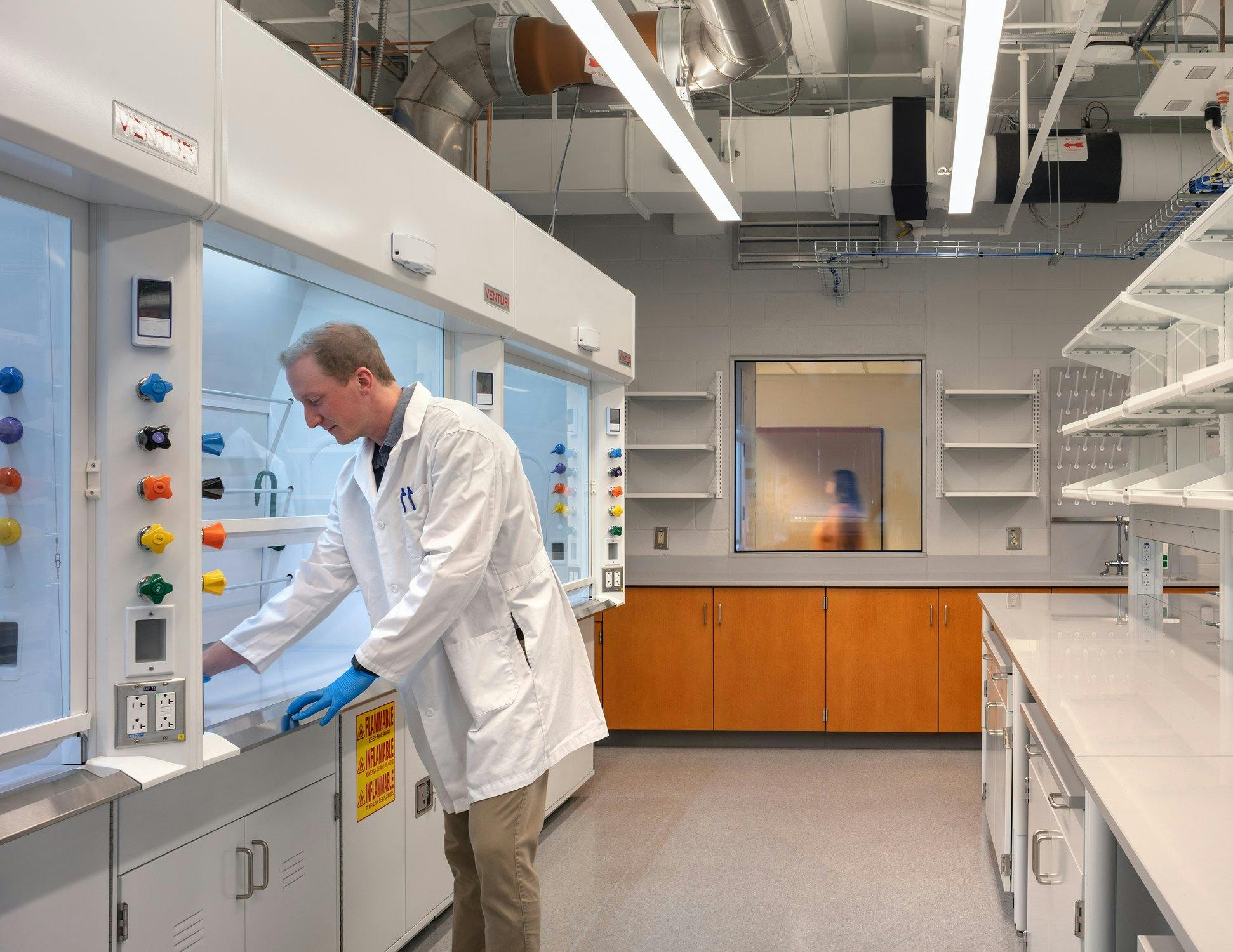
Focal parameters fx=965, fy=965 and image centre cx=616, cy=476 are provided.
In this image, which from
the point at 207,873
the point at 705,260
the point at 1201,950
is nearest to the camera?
the point at 1201,950

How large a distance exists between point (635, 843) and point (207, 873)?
2.02 meters

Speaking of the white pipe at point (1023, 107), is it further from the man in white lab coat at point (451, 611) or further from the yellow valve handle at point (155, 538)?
the yellow valve handle at point (155, 538)

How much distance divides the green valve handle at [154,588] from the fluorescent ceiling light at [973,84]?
1.93 m

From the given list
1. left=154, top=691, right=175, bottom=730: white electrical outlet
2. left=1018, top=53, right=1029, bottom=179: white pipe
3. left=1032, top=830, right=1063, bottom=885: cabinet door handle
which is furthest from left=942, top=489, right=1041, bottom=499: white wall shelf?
left=154, top=691, right=175, bottom=730: white electrical outlet

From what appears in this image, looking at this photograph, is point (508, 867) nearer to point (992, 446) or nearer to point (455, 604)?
point (455, 604)

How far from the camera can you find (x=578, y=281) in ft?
12.0

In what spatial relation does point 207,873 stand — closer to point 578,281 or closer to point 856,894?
point 856,894

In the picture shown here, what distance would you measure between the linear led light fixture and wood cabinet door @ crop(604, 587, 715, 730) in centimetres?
229

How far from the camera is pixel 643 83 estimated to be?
241 centimetres

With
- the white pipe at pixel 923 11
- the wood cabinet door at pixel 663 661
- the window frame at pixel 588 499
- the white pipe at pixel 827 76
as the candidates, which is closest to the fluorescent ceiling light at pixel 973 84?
the white pipe at pixel 923 11

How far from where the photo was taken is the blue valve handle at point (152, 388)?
158cm

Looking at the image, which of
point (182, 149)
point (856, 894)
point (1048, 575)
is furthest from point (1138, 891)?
point (1048, 575)

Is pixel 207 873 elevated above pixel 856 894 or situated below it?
above

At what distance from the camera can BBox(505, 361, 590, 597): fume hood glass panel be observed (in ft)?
12.1
